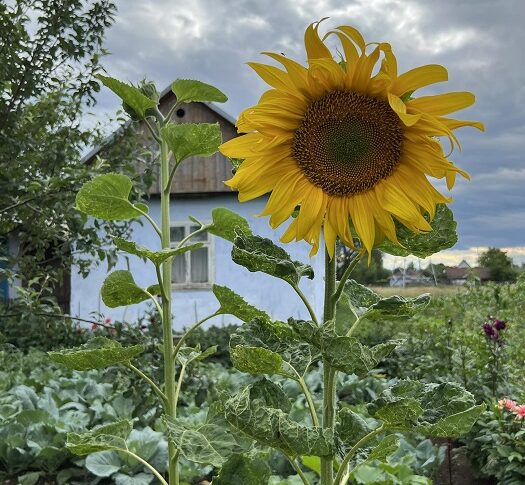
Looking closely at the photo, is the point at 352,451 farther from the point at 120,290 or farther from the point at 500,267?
the point at 500,267

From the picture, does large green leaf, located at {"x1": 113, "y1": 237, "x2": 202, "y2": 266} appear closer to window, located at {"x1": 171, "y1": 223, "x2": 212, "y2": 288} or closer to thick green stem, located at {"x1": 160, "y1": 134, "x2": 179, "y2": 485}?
thick green stem, located at {"x1": 160, "y1": 134, "x2": 179, "y2": 485}

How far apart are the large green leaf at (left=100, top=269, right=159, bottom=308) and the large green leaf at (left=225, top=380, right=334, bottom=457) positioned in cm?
65

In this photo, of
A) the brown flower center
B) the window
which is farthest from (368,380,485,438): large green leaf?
the window

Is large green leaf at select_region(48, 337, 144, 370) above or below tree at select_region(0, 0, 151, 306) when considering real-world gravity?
below

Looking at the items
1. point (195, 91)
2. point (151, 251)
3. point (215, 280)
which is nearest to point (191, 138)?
point (195, 91)

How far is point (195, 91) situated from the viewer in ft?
5.72

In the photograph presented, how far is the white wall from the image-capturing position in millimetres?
11664

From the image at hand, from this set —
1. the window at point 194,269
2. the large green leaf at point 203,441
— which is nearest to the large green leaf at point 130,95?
the large green leaf at point 203,441

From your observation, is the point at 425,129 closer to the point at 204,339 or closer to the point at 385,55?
the point at 385,55

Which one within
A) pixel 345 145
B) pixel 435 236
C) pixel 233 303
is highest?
pixel 345 145

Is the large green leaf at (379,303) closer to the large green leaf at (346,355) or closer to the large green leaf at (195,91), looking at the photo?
the large green leaf at (346,355)

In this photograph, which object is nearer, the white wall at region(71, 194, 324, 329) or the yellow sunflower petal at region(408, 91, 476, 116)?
the yellow sunflower petal at region(408, 91, 476, 116)

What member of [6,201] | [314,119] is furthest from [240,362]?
[6,201]

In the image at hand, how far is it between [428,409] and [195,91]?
3.19 ft
